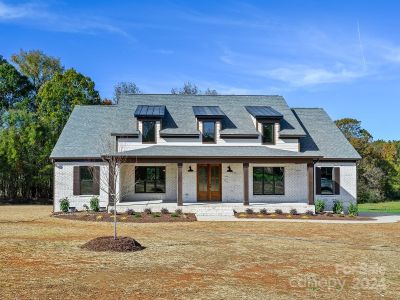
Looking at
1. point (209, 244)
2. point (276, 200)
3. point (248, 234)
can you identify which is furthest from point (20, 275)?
point (276, 200)

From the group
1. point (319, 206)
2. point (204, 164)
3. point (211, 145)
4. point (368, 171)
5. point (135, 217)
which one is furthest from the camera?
point (368, 171)

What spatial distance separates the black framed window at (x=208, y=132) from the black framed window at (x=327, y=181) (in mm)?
7115

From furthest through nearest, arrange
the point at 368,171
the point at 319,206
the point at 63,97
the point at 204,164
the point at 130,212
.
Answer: the point at 368,171 → the point at 63,97 → the point at 204,164 → the point at 319,206 → the point at 130,212

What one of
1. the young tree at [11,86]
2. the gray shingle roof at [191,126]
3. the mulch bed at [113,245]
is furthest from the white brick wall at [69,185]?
the young tree at [11,86]

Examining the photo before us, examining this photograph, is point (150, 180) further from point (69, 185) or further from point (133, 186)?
point (69, 185)

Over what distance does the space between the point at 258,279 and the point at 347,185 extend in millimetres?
19245

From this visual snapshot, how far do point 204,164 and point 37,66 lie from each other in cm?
3174

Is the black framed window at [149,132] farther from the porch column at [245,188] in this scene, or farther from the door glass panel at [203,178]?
the porch column at [245,188]

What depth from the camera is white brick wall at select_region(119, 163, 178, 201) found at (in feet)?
88.4

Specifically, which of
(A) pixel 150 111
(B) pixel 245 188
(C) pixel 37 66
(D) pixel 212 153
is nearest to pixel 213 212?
(B) pixel 245 188

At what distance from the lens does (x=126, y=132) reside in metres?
26.3

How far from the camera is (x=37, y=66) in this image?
50188 millimetres

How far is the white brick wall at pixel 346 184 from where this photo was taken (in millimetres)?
27078

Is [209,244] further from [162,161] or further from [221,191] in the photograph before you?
[221,191]
